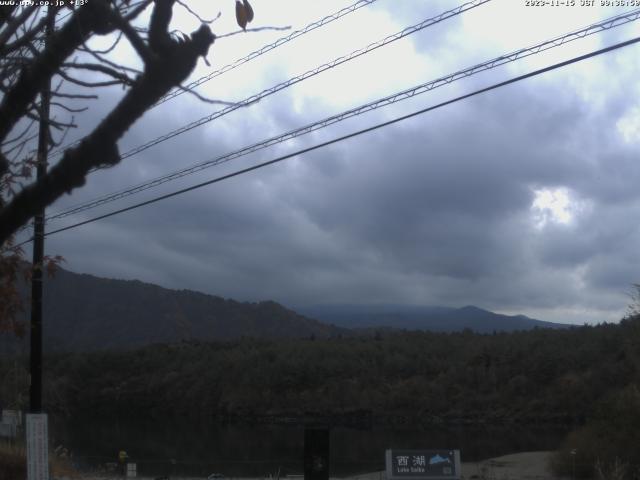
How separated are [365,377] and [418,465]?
1762 inches

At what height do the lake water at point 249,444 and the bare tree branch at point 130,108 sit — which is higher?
the bare tree branch at point 130,108

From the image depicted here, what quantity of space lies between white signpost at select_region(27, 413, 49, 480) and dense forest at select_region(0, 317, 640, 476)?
1204 inches

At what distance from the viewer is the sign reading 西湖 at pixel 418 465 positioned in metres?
17.0

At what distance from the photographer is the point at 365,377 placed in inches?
2424

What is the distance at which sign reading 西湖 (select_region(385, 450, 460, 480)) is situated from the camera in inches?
671

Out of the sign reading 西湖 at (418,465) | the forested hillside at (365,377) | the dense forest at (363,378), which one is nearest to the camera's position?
the sign reading 西湖 at (418,465)

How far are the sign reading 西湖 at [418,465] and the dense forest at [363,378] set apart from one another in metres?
31.8

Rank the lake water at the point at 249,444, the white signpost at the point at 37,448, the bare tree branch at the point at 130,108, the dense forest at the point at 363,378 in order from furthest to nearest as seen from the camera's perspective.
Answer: the dense forest at the point at 363,378 → the lake water at the point at 249,444 → the white signpost at the point at 37,448 → the bare tree branch at the point at 130,108

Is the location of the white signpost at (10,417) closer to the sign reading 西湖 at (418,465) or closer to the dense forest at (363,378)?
the sign reading 西湖 at (418,465)

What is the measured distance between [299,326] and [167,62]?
391 feet

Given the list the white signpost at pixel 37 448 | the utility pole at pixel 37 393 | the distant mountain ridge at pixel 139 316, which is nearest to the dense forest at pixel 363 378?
the distant mountain ridge at pixel 139 316

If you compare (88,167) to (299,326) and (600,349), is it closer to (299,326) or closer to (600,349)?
(600,349)

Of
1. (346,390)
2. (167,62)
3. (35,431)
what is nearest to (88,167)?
(167,62)

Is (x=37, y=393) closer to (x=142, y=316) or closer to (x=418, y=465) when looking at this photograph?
(x=418, y=465)
